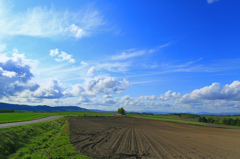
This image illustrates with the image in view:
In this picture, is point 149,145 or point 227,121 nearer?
point 149,145

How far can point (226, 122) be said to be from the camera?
3381 inches

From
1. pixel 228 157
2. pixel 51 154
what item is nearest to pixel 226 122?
pixel 228 157

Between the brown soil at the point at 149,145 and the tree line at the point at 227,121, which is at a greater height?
the brown soil at the point at 149,145

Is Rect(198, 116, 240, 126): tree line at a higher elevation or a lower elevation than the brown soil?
lower

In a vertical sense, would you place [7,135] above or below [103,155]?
above

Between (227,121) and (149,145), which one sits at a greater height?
(149,145)

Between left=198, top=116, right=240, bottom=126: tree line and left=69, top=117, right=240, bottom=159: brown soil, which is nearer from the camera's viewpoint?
left=69, top=117, right=240, bottom=159: brown soil

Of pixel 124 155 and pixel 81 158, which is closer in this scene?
pixel 81 158

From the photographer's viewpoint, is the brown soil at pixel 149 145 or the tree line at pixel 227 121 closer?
the brown soil at pixel 149 145

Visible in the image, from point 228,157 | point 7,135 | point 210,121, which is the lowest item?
point 210,121

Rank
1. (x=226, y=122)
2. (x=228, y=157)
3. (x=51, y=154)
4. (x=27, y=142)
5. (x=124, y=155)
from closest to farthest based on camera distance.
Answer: (x=51, y=154)
(x=124, y=155)
(x=228, y=157)
(x=27, y=142)
(x=226, y=122)

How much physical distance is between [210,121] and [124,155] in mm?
104157

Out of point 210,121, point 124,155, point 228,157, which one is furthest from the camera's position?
point 210,121

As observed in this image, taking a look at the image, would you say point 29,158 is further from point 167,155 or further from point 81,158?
point 167,155
